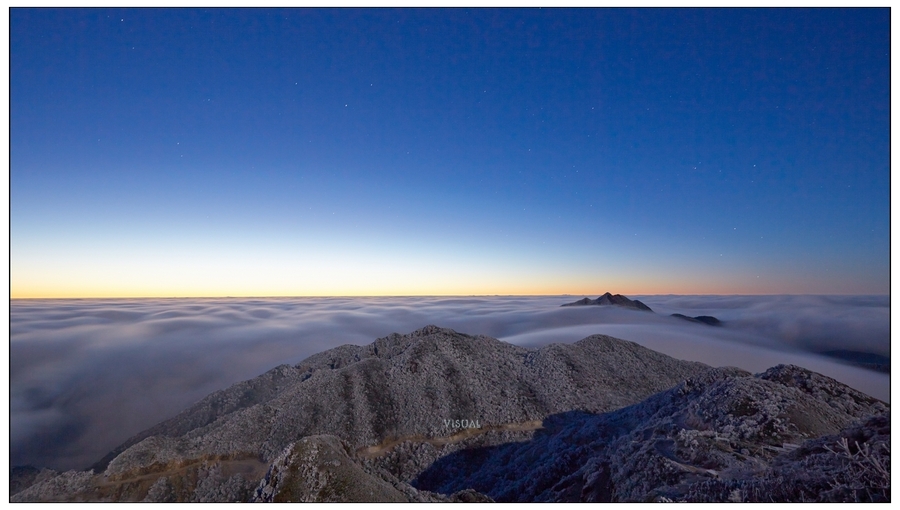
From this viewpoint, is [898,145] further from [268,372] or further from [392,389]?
[268,372]

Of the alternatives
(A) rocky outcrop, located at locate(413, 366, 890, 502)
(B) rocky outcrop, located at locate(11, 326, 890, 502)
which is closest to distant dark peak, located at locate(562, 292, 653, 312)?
(B) rocky outcrop, located at locate(11, 326, 890, 502)

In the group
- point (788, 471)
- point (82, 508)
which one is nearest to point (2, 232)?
point (82, 508)

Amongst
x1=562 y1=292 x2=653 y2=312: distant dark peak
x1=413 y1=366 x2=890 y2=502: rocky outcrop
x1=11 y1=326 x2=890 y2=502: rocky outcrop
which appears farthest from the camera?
x1=562 y1=292 x2=653 y2=312: distant dark peak

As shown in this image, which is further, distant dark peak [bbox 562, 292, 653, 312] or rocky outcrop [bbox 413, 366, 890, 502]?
distant dark peak [bbox 562, 292, 653, 312]

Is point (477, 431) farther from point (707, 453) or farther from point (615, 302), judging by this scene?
point (615, 302)

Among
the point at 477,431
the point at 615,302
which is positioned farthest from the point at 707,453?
the point at 615,302

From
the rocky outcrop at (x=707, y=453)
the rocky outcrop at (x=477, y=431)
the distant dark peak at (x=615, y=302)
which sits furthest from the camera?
the distant dark peak at (x=615, y=302)

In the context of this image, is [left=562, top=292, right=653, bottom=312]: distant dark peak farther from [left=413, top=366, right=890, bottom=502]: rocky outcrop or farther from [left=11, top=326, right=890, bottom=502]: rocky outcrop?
[left=413, top=366, right=890, bottom=502]: rocky outcrop

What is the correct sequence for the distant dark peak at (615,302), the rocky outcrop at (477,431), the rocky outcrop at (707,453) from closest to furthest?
the rocky outcrop at (707,453), the rocky outcrop at (477,431), the distant dark peak at (615,302)

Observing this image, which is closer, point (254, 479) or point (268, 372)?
point (254, 479)

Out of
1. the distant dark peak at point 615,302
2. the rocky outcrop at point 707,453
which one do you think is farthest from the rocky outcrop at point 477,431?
the distant dark peak at point 615,302

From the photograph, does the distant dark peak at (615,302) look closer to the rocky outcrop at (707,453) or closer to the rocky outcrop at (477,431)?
the rocky outcrop at (477,431)
